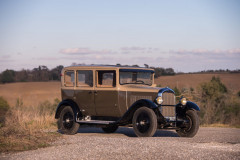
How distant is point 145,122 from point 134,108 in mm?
623

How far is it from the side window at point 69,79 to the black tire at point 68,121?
0.87m

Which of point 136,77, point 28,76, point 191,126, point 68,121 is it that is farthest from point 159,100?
point 28,76

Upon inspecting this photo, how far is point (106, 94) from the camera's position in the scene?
13398 millimetres

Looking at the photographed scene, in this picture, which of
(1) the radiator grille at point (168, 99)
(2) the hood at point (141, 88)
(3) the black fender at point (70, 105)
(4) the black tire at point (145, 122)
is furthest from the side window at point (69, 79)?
(1) the radiator grille at point (168, 99)

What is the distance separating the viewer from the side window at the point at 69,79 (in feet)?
47.9

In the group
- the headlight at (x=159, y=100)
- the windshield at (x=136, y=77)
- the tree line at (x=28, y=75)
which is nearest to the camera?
the headlight at (x=159, y=100)

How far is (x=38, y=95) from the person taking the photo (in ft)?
150

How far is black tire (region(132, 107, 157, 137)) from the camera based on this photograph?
38.9 feet

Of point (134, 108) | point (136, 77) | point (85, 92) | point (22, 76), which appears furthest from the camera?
point (22, 76)

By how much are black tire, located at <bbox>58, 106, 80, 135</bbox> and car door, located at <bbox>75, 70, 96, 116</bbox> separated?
413 millimetres

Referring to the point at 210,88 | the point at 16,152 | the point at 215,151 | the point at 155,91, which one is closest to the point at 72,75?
the point at 155,91

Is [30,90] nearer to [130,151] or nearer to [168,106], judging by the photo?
[168,106]

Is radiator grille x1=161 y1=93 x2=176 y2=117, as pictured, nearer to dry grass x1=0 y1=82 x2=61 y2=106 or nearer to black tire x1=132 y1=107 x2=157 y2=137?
black tire x1=132 y1=107 x2=157 y2=137

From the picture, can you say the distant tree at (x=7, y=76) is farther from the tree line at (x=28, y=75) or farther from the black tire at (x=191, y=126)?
the black tire at (x=191, y=126)
